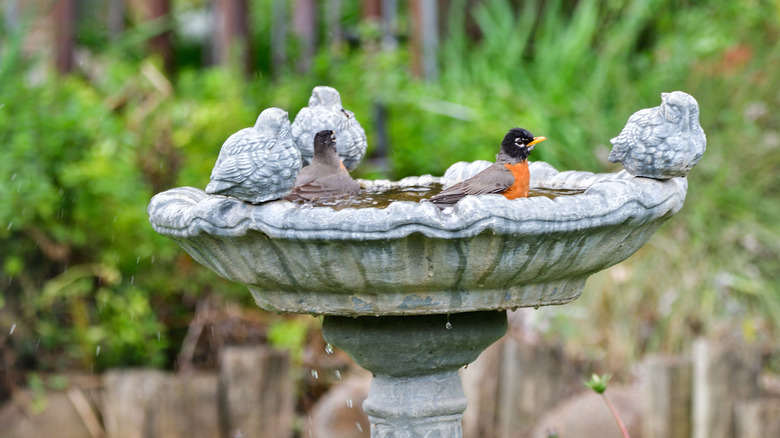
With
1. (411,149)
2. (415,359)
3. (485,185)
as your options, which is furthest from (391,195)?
(411,149)

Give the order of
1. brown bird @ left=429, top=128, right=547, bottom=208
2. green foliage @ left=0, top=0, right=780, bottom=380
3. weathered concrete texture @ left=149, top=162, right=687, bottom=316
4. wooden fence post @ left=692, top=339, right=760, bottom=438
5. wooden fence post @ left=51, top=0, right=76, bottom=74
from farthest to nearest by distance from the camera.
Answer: wooden fence post @ left=51, top=0, right=76, bottom=74
green foliage @ left=0, top=0, right=780, bottom=380
wooden fence post @ left=692, top=339, right=760, bottom=438
brown bird @ left=429, top=128, right=547, bottom=208
weathered concrete texture @ left=149, top=162, right=687, bottom=316

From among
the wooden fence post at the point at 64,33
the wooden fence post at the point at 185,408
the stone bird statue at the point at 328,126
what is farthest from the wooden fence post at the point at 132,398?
the wooden fence post at the point at 64,33

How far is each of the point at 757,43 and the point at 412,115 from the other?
8.36 feet

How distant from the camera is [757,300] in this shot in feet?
17.3

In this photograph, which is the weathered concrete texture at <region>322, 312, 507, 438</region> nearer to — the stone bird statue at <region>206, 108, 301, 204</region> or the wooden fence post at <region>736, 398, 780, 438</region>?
the stone bird statue at <region>206, 108, 301, 204</region>

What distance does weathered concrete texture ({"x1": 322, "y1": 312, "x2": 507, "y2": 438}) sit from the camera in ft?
8.96

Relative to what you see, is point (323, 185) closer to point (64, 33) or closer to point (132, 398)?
point (132, 398)

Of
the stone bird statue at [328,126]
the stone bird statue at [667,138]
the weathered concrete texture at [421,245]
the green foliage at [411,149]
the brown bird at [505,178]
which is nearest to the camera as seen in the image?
the weathered concrete texture at [421,245]

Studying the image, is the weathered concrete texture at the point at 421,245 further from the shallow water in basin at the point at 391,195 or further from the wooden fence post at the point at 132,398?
the wooden fence post at the point at 132,398

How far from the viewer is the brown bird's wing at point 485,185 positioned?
2652 mm

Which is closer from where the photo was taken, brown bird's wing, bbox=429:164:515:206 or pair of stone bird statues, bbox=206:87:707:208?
pair of stone bird statues, bbox=206:87:707:208

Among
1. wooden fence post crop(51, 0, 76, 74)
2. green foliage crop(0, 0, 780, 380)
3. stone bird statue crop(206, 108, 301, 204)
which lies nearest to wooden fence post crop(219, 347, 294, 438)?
green foliage crop(0, 0, 780, 380)

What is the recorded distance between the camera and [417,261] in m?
2.31

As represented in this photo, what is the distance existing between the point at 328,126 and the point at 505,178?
0.76 m
